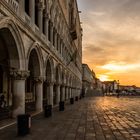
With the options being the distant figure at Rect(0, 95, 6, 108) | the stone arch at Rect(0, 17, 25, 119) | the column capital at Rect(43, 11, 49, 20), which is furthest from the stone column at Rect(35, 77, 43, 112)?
the column capital at Rect(43, 11, 49, 20)

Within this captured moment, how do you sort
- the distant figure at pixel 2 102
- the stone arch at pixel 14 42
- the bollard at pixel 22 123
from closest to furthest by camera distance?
the bollard at pixel 22 123, the stone arch at pixel 14 42, the distant figure at pixel 2 102

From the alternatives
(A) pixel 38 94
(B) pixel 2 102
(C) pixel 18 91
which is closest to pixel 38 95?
(A) pixel 38 94

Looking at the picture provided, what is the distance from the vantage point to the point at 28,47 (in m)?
22.0

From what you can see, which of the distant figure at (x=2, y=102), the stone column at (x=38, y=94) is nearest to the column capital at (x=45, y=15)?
the stone column at (x=38, y=94)

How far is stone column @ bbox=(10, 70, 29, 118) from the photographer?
2005cm

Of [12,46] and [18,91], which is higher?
[12,46]

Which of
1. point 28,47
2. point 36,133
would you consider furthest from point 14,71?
point 36,133

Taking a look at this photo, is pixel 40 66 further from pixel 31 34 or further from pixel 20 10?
pixel 20 10

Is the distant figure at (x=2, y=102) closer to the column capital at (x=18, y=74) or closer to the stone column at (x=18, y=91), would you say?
the stone column at (x=18, y=91)

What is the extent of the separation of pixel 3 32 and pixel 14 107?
465cm

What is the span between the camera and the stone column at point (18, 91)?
20.0 meters

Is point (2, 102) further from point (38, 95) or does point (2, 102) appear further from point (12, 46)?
point (12, 46)

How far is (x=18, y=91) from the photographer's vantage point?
798 inches

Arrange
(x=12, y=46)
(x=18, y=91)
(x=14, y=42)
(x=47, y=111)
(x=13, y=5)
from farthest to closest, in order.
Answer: (x=47, y=111) < (x=18, y=91) < (x=12, y=46) < (x=14, y=42) < (x=13, y=5)
